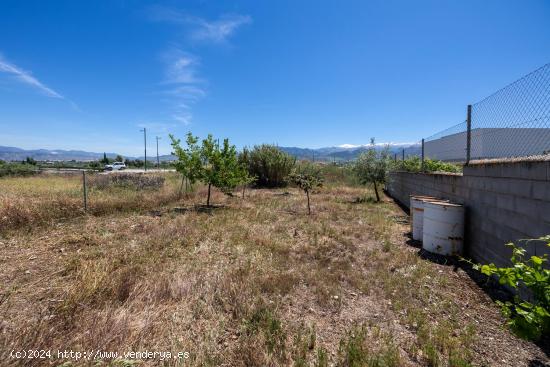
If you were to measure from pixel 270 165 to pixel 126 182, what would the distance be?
10.1 metres

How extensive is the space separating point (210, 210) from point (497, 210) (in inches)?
338

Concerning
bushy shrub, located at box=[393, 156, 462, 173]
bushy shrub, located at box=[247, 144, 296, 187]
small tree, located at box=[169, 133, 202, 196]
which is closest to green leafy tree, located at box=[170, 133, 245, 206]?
small tree, located at box=[169, 133, 202, 196]

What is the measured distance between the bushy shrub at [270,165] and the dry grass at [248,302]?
595 inches

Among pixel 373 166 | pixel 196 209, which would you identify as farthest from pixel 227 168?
pixel 373 166

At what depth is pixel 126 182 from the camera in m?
15.8

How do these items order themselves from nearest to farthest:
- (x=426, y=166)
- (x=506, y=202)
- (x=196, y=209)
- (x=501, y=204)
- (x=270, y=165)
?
(x=506, y=202)
(x=501, y=204)
(x=426, y=166)
(x=196, y=209)
(x=270, y=165)

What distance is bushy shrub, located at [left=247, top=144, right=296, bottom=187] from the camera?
70.0 feet

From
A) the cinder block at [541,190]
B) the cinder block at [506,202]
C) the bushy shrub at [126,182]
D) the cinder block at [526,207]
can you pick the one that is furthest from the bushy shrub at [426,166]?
the bushy shrub at [126,182]

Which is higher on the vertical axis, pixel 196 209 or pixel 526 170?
pixel 526 170

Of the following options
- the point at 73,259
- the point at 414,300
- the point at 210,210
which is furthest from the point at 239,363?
the point at 210,210

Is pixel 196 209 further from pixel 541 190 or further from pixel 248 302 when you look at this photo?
pixel 541 190

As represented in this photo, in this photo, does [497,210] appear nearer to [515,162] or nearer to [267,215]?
[515,162]

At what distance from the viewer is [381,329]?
301 centimetres

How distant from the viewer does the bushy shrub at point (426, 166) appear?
351 inches
